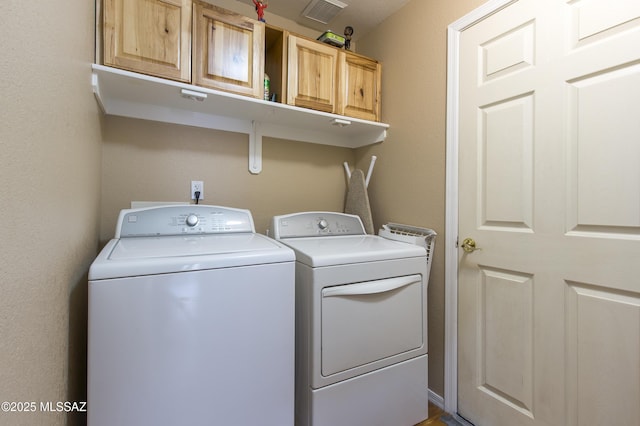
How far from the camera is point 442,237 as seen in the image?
1.65 m

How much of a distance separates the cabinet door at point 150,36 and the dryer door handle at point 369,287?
3.99ft

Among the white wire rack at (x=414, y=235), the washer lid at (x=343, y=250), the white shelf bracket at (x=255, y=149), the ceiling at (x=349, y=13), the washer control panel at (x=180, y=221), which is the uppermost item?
the ceiling at (x=349, y=13)

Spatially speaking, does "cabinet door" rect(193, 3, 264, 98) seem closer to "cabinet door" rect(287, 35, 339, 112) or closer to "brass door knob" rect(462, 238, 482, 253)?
"cabinet door" rect(287, 35, 339, 112)

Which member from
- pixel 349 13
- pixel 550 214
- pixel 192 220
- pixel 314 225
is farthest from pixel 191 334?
pixel 349 13

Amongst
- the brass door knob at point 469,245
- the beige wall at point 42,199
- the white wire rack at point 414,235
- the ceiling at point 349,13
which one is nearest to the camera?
the beige wall at point 42,199

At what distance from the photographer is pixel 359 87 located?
75.9 inches

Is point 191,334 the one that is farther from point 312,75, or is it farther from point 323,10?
point 323,10

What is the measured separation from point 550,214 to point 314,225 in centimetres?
115

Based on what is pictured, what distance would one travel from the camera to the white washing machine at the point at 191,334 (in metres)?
0.87

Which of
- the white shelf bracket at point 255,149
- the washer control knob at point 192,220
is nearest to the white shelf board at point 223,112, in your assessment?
the white shelf bracket at point 255,149

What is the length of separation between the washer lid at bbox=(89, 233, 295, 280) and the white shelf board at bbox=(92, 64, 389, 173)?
716mm

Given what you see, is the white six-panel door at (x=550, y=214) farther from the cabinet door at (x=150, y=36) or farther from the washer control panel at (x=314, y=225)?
the cabinet door at (x=150, y=36)

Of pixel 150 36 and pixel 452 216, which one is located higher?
pixel 150 36

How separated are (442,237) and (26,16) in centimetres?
179
